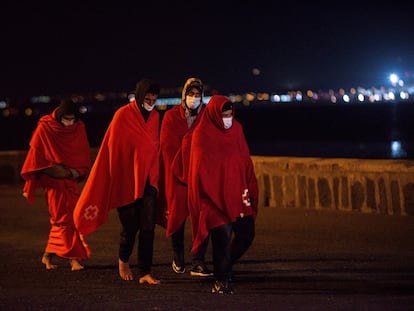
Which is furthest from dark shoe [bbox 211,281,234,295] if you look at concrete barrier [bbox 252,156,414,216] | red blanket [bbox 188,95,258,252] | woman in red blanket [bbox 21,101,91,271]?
concrete barrier [bbox 252,156,414,216]

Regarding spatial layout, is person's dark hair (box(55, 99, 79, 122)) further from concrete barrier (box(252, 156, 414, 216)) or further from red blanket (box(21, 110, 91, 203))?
concrete barrier (box(252, 156, 414, 216))

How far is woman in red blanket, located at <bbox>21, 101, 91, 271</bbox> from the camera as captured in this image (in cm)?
988

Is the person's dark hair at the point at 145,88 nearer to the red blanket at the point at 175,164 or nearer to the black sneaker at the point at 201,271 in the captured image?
the red blanket at the point at 175,164

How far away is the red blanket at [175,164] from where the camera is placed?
9.24 m

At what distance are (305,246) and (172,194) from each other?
2.06 metres

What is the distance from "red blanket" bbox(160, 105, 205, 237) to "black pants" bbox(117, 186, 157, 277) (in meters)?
0.29

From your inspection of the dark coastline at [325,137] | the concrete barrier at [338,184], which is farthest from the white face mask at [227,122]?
the dark coastline at [325,137]

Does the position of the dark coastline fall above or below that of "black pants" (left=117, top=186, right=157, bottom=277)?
above

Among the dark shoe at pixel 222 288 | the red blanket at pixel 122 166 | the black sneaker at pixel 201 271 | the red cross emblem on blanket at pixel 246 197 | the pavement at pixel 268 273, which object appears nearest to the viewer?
the pavement at pixel 268 273

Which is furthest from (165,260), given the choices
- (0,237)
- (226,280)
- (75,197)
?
(0,237)

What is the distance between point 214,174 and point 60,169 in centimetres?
200

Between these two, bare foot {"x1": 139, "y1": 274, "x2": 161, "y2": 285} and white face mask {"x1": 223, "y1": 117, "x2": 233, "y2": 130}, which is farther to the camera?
bare foot {"x1": 139, "y1": 274, "x2": 161, "y2": 285}

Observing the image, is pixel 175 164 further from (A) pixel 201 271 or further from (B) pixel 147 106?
(A) pixel 201 271

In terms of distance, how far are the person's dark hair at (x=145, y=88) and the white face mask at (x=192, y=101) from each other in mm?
408
